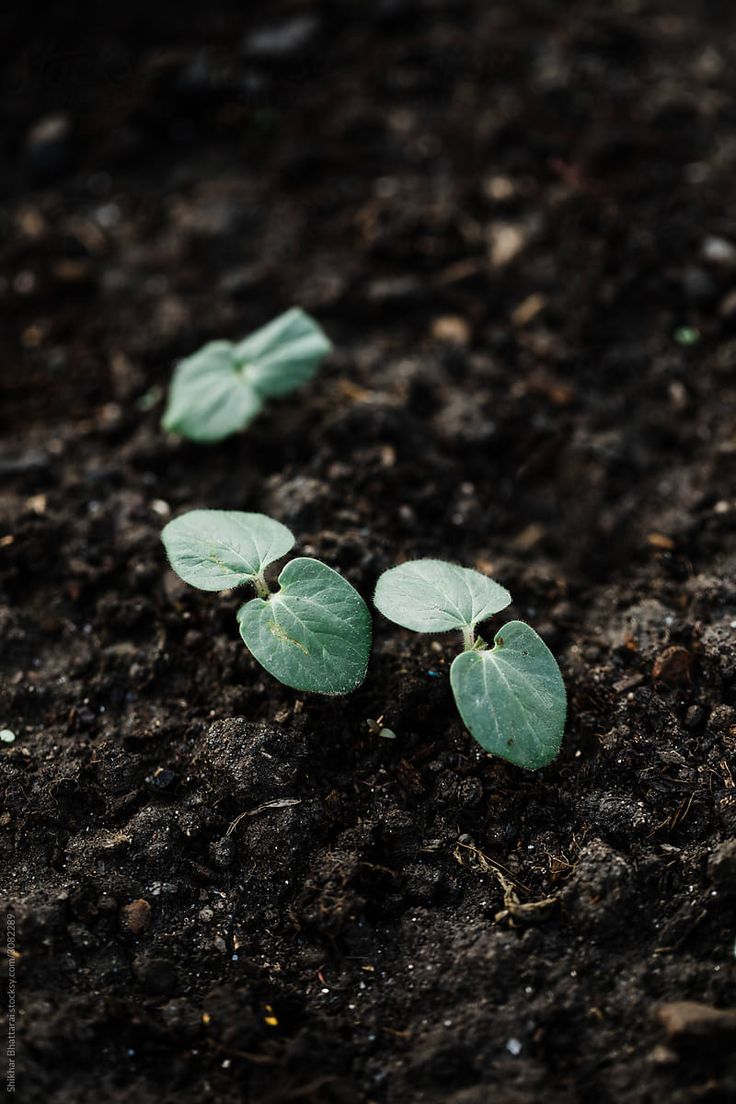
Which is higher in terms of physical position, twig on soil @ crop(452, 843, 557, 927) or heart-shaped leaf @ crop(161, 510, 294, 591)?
heart-shaped leaf @ crop(161, 510, 294, 591)

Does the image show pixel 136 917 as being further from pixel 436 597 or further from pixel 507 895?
pixel 436 597

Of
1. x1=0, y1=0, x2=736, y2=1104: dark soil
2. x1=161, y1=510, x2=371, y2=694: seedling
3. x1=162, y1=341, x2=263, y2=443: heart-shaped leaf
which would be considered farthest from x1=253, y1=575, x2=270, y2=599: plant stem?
x1=162, y1=341, x2=263, y2=443: heart-shaped leaf

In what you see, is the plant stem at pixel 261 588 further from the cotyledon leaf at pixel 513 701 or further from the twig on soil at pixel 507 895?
the twig on soil at pixel 507 895

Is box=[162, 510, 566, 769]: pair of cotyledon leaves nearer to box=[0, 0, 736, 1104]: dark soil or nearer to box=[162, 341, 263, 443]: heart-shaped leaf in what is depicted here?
box=[0, 0, 736, 1104]: dark soil

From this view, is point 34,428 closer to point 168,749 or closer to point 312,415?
point 312,415

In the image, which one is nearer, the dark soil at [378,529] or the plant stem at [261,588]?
the dark soil at [378,529]

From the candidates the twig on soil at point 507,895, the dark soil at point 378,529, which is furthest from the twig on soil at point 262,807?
the twig on soil at point 507,895

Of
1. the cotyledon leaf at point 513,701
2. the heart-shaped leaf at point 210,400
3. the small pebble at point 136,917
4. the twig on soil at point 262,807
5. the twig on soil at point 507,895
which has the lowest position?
the twig on soil at point 507,895
